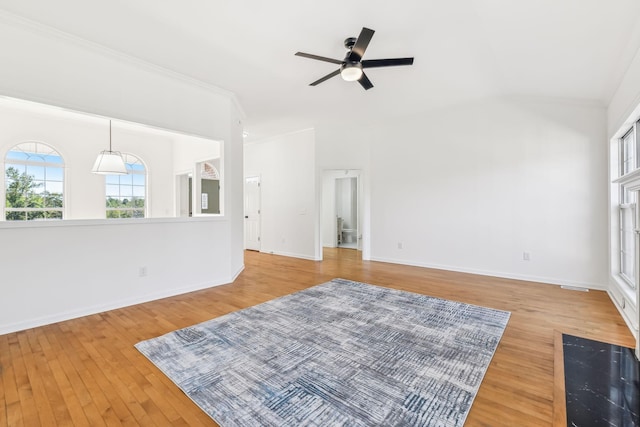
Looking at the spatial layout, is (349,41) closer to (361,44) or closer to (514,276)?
(361,44)

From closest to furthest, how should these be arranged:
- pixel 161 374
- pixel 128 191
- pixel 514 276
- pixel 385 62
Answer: pixel 161 374 → pixel 385 62 → pixel 514 276 → pixel 128 191

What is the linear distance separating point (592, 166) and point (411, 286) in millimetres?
3106

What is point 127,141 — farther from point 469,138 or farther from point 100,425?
point 469,138

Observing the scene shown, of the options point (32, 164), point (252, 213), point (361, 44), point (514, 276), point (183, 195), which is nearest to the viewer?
point (361, 44)

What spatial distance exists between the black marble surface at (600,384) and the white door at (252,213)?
6.42 meters

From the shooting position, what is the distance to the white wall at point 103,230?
2672 mm

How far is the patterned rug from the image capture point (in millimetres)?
1626

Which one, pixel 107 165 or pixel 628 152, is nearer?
pixel 628 152

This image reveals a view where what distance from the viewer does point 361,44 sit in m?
2.57

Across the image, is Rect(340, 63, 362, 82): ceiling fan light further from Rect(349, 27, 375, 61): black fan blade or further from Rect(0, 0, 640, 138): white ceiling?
Rect(0, 0, 640, 138): white ceiling

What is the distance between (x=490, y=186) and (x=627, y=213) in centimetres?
166

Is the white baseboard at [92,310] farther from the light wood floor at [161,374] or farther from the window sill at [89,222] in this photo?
the window sill at [89,222]

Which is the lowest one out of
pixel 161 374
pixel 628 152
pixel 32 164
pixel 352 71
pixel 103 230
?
pixel 161 374

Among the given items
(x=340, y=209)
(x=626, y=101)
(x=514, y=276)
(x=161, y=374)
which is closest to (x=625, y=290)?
(x=514, y=276)
